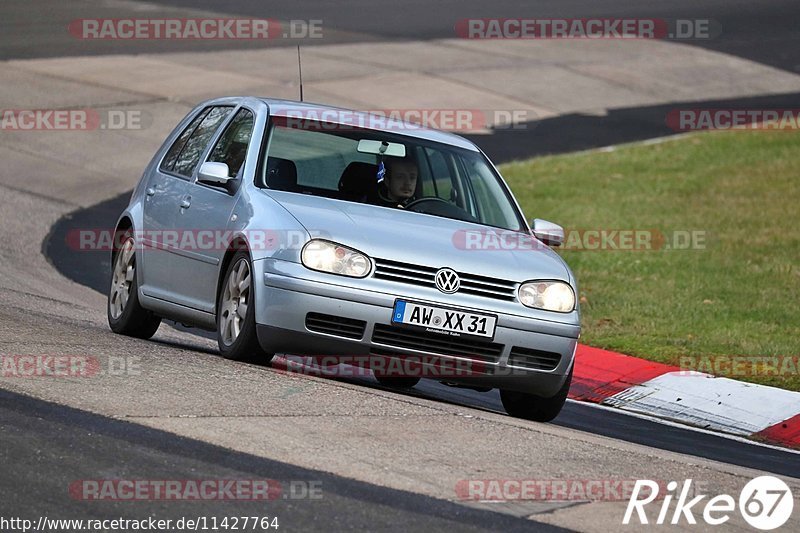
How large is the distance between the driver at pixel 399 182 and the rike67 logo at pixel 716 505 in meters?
2.96

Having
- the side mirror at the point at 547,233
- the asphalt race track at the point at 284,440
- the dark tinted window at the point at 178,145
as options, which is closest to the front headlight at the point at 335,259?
the asphalt race track at the point at 284,440

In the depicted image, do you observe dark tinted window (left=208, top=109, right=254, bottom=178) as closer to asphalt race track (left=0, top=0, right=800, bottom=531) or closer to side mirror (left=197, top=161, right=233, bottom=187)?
side mirror (left=197, top=161, right=233, bottom=187)

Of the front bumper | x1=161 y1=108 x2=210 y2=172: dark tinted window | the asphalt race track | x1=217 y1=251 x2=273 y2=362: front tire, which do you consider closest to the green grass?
the asphalt race track

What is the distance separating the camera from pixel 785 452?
9.96m

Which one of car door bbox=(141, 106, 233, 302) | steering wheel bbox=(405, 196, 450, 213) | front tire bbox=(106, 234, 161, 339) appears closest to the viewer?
steering wheel bbox=(405, 196, 450, 213)

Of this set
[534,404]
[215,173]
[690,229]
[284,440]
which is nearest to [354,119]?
[215,173]

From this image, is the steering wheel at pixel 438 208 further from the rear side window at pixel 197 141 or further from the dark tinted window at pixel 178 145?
the dark tinted window at pixel 178 145

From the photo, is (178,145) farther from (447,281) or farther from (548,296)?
(548,296)

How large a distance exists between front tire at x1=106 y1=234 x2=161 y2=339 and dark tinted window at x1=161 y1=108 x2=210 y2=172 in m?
0.54

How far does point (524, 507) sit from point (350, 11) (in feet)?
95.3

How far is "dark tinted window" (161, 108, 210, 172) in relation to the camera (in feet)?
34.1

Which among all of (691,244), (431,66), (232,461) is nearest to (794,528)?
(232,461)

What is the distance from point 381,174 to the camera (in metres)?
9.45

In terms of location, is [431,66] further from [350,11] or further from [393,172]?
[393,172]
